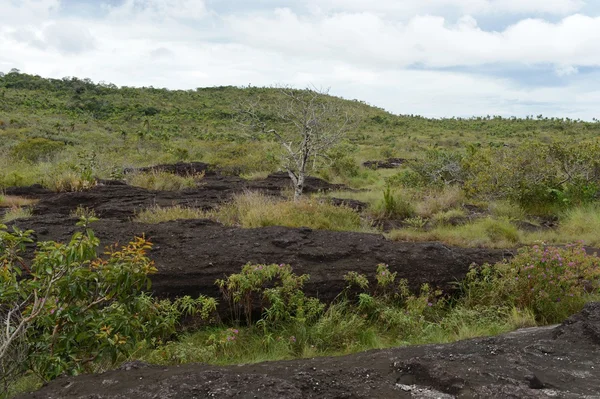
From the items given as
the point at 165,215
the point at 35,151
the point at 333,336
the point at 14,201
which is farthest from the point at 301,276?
the point at 35,151

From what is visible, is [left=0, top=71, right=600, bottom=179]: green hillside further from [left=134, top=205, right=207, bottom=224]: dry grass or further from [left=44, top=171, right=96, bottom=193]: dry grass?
[left=134, top=205, right=207, bottom=224]: dry grass

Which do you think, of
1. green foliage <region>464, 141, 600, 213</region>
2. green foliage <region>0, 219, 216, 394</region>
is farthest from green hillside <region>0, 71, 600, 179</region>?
green foliage <region>0, 219, 216, 394</region>

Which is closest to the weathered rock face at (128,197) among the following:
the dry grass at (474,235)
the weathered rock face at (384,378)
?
Answer: the dry grass at (474,235)

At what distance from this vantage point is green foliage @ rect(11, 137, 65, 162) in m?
19.6

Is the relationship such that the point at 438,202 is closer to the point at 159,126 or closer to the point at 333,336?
the point at 333,336

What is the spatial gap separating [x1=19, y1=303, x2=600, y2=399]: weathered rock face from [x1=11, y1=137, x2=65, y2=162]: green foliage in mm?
18691

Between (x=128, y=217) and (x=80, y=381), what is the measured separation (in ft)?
22.4

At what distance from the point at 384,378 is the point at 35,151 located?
21066mm

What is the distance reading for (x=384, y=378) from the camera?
9.29 ft

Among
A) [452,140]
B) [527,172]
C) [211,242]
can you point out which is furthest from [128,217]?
[452,140]

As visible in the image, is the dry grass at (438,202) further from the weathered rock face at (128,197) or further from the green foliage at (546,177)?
the weathered rock face at (128,197)

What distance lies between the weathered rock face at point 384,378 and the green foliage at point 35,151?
61.3 ft

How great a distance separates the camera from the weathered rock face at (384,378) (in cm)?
263

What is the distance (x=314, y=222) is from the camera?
8.66m
